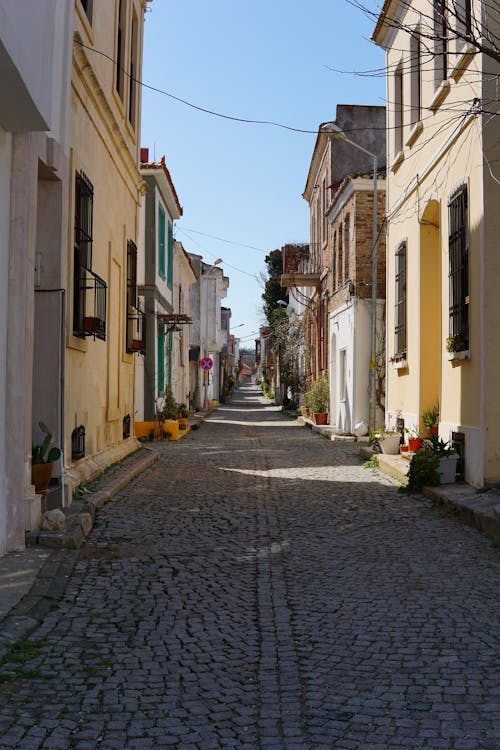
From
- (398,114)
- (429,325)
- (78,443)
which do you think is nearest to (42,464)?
(78,443)

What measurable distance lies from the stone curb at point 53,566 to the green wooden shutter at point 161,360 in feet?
37.0

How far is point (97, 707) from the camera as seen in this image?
339 centimetres

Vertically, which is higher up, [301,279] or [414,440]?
[301,279]

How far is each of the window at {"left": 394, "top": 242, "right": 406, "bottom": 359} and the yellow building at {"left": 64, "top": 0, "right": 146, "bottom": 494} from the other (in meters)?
4.53

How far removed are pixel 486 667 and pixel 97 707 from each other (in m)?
1.86

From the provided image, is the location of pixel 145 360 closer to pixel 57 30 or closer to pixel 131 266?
pixel 131 266

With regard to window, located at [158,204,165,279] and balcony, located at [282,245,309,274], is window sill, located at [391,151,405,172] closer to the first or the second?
window, located at [158,204,165,279]

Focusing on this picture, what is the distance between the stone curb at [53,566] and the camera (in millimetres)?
4341

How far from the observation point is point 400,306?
13883 millimetres

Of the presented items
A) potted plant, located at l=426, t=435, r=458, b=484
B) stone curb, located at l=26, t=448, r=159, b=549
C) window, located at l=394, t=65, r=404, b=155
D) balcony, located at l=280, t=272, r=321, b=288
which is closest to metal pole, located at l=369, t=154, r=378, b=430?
window, located at l=394, t=65, r=404, b=155

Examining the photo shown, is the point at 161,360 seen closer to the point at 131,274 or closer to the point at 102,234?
the point at 131,274

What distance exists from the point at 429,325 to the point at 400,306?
204 centimetres

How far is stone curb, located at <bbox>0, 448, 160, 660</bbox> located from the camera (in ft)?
14.2

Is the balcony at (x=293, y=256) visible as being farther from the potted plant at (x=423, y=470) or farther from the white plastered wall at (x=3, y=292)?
the white plastered wall at (x=3, y=292)
